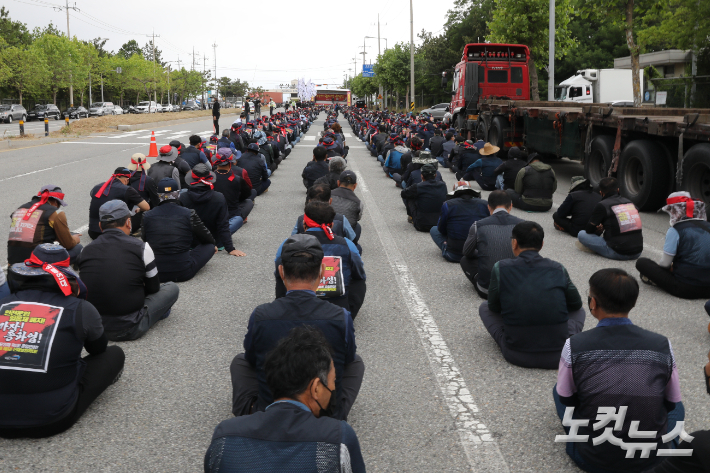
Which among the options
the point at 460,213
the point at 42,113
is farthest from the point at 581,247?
the point at 42,113

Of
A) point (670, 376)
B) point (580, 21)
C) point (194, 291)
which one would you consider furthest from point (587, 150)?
point (580, 21)

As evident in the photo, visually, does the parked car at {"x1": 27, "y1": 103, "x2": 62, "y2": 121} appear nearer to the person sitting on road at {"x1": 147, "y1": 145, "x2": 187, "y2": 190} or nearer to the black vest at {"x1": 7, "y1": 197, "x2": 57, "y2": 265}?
the person sitting on road at {"x1": 147, "y1": 145, "x2": 187, "y2": 190}

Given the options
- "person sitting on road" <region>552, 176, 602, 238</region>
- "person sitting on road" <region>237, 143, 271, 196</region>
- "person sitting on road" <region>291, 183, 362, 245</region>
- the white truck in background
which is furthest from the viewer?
the white truck in background

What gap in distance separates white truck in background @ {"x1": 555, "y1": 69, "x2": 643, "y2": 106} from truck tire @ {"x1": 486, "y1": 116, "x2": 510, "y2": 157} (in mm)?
14651

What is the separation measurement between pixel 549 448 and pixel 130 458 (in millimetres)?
2472

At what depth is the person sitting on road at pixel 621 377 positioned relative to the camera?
3.53m

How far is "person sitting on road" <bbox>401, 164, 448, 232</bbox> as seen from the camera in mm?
10609

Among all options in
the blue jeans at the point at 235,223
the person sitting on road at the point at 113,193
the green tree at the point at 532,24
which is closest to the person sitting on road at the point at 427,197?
the blue jeans at the point at 235,223

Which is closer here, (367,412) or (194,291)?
(367,412)

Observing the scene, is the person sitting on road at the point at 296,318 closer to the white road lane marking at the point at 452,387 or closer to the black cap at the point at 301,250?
the black cap at the point at 301,250

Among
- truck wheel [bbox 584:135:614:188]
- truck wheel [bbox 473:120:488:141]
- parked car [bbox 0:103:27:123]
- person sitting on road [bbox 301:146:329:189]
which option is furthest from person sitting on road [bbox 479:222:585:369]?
parked car [bbox 0:103:27:123]

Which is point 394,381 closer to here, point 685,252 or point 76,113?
point 685,252

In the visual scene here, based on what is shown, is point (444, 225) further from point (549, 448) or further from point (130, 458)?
point (130, 458)

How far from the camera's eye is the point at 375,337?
20.1ft
